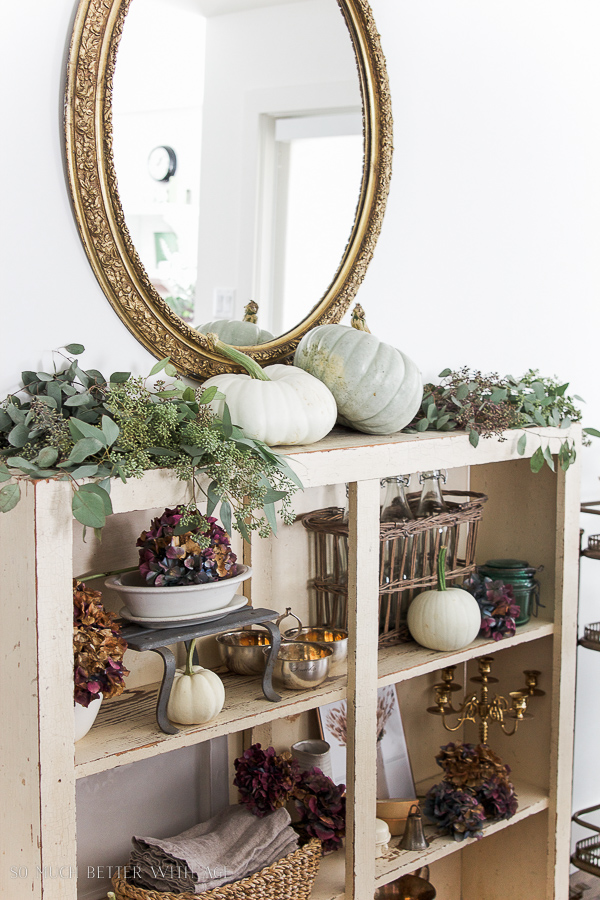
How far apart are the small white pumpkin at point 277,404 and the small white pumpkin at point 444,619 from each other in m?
0.48

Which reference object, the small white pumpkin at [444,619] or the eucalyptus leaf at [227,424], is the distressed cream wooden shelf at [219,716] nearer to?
the small white pumpkin at [444,619]

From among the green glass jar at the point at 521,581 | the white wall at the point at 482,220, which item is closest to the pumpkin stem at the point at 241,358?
the white wall at the point at 482,220

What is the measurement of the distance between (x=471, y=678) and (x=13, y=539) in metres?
1.27

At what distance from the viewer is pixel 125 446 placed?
1065 millimetres

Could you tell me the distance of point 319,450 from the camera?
1265 millimetres


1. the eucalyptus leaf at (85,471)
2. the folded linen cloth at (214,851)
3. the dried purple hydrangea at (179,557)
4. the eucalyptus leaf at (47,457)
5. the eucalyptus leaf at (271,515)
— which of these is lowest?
the folded linen cloth at (214,851)

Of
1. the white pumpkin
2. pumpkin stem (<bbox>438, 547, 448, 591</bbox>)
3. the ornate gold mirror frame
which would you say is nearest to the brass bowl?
pumpkin stem (<bbox>438, 547, 448, 591</bbox>)

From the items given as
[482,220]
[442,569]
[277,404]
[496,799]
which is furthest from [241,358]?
[496,799]

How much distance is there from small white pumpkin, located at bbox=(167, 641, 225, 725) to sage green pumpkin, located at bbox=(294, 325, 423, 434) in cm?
48

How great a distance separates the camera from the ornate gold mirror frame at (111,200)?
120cm

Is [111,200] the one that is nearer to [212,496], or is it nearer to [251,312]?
[251,312]

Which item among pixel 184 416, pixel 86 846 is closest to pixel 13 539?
pixel 184 416

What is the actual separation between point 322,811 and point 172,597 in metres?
0.56

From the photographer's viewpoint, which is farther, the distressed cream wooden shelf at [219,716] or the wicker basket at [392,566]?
the wicker basket at [392,566]
